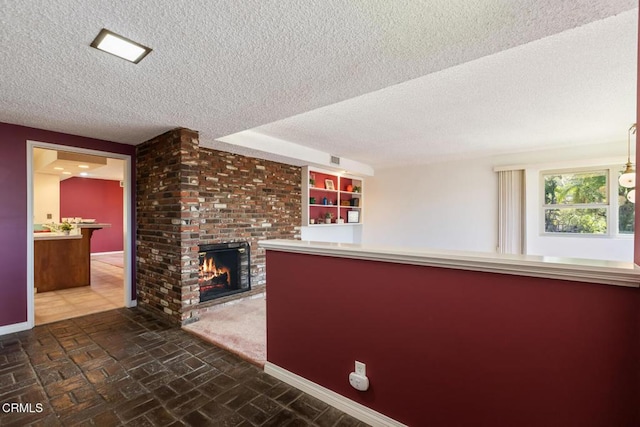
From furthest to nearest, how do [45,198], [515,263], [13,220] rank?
[45,198] → [13,220] → [515,263]

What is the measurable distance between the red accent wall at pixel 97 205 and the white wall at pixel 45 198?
1.71 meters

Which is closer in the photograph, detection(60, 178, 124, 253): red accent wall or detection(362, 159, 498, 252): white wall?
detection(362, 159, 498, 252): white wall

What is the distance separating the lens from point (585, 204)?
14.4ft

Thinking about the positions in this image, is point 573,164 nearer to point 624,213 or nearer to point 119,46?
point 624,213

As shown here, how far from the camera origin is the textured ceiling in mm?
1334

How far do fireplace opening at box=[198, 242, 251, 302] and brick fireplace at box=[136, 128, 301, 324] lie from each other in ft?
0.34

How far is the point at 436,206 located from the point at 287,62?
4.72 metres

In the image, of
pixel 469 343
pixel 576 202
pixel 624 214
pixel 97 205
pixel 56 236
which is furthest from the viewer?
pixel 97 205

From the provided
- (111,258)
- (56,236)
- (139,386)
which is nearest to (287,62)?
(139,386)

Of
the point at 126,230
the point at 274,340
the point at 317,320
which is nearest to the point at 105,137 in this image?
the point at 126,230

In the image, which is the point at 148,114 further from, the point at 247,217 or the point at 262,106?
the point at 247,217

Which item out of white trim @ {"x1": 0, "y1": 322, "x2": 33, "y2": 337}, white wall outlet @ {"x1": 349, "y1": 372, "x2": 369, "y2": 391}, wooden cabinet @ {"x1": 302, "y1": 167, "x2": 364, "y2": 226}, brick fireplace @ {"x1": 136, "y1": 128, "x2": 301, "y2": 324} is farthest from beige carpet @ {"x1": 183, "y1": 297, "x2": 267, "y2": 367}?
wooden cabinet @ {"x1": 302, "y1": 167, "x2": 364, "y2": 226}

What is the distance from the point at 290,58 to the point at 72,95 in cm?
186

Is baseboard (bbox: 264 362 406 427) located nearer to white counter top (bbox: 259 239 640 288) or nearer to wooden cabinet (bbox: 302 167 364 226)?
white counter top (bbox: 259 239 640 288)
